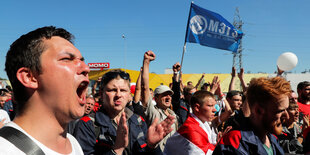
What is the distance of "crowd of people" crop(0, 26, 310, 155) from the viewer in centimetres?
115

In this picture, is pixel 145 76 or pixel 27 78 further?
pixel 145 76

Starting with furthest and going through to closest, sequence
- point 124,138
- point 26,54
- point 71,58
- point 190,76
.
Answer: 1. point 190,76
2. point 124,138
3. point 71,58
4. point 26,54

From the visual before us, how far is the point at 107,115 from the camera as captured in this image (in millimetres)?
2586

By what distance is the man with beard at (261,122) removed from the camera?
2086mm

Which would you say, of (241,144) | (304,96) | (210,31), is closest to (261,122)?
(241,144)

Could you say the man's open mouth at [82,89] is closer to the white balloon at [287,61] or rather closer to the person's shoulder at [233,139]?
the person's shoulder at [233,139]

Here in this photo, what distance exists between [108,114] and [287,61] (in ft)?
22.3

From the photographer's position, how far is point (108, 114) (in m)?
2.63

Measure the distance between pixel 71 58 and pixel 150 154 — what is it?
4.64 ft

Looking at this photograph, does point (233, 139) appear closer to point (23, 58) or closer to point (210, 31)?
point (23, 58)

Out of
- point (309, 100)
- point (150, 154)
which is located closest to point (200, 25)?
point (309, 100)

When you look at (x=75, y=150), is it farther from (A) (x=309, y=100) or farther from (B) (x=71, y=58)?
(A) (x=309, y=100)

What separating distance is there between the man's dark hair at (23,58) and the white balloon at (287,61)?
7719mm

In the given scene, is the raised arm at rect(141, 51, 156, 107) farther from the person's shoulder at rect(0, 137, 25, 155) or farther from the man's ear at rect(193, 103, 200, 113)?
the person's shoulder at rect(0, 137, 25, 155)
